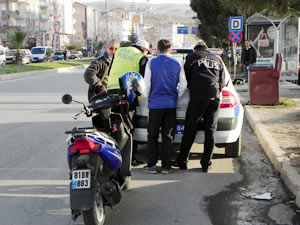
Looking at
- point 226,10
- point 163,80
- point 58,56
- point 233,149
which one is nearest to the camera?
point 163,80

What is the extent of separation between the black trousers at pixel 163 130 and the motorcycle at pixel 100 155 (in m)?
1.27

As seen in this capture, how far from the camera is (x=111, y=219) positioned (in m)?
4.91

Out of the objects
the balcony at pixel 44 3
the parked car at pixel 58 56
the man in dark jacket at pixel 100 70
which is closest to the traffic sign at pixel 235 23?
the man in dark jacket at pixel 100 70

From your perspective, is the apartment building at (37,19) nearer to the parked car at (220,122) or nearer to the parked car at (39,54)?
the parked car at (39,54)

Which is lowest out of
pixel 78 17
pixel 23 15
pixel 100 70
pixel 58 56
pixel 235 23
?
pixel 58 56

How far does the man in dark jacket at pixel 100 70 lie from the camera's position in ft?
25.1

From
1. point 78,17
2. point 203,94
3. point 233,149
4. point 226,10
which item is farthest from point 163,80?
point 78,17

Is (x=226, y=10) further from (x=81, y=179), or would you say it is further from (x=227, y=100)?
(x=81, y=179)

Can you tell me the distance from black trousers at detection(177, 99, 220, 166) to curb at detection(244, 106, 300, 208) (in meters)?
0.99

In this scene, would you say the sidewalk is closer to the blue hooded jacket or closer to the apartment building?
the blue hooded jacket

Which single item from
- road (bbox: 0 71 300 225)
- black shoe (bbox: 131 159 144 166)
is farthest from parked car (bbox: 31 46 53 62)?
black shoe (bbox: 131 159 144 166)

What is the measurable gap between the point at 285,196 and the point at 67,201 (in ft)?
8.13

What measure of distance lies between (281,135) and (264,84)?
4.55 meters

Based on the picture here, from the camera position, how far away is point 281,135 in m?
8.89
